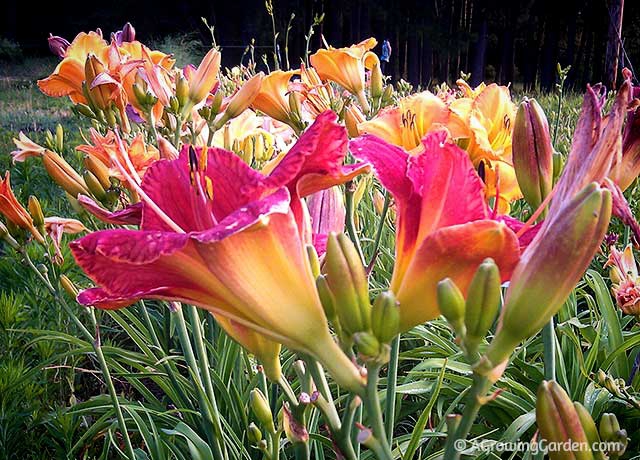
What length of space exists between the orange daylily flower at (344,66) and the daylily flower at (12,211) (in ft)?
2.56

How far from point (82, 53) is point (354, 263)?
1095 mm

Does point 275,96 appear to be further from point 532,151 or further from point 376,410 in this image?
point 376,410

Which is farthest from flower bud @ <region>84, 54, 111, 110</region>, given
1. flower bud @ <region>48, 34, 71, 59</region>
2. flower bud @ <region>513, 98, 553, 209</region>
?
flower bud @ <region>513, 98, 553, 209</region>

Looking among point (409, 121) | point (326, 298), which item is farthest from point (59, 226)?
point (326, 298)

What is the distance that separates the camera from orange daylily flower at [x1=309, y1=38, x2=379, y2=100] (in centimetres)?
144

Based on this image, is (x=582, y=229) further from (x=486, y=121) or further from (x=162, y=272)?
(x=486, y=121)

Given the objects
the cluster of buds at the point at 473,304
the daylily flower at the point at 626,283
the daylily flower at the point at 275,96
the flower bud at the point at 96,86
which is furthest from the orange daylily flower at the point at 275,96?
the cluster of buds at the point at 473,304

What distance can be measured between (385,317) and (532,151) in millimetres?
333

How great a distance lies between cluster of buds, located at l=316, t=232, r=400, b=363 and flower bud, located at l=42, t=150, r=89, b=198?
77 centimetres

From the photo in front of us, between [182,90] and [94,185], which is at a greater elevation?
[182,90]

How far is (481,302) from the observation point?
0.45m

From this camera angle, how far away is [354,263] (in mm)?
471

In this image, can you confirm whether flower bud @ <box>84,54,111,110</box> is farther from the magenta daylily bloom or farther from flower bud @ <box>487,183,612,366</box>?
flower bud @ <box>487,183,612,366</box>

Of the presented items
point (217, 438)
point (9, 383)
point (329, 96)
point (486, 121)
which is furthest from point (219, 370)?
point (486, 121)
